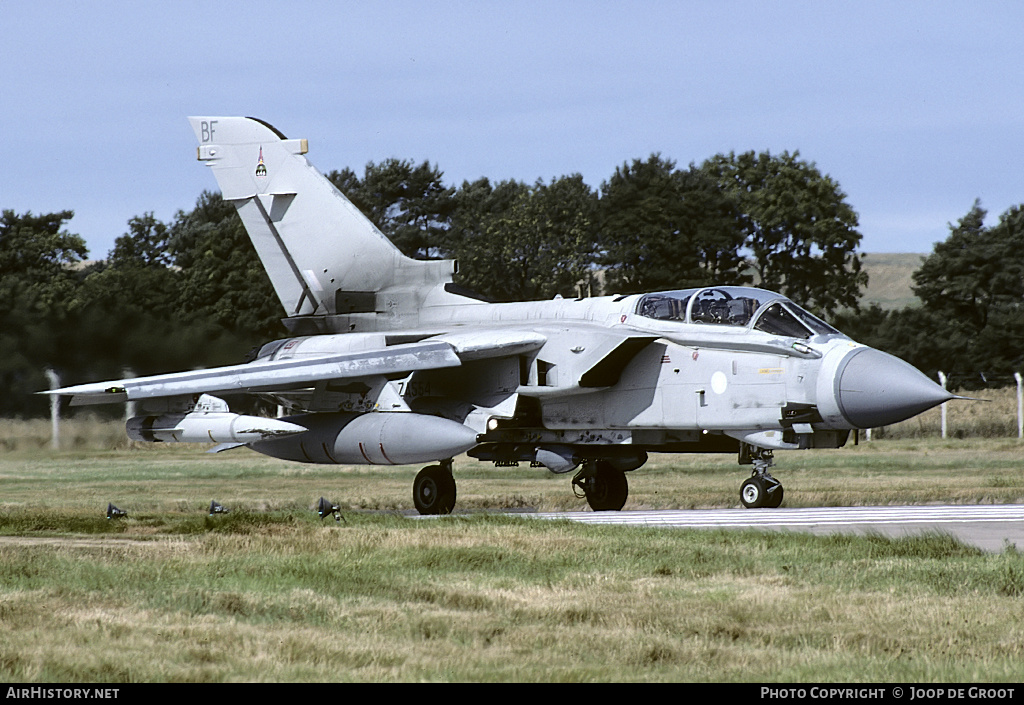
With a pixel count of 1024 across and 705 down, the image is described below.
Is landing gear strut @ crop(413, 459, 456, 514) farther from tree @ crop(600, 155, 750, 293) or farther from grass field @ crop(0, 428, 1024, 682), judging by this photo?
tree @ crop(600, 155, 750, 293)

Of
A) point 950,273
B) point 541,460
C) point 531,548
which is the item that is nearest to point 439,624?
point 531,548

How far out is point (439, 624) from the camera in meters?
7.18

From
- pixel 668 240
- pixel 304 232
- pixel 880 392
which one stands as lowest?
pixel 880 392

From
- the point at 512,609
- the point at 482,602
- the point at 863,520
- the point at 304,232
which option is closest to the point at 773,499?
the point at 863,520

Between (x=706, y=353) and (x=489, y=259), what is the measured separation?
139 feet

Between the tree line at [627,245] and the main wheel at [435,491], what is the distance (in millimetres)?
23527

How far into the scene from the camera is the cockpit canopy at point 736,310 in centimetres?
1458

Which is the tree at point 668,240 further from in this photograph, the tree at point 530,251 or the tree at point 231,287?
the tree at point 231,287

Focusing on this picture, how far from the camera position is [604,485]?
1708 centimetres

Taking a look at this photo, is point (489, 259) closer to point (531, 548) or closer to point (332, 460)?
point (332, 460)

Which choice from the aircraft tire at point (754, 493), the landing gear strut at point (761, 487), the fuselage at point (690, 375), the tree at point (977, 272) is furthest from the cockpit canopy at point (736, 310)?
the tree at point (977, 272)

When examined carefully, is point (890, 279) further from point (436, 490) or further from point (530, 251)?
point (436, 490)

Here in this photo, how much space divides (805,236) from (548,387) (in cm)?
4527

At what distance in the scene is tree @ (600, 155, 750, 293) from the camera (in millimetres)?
51938
